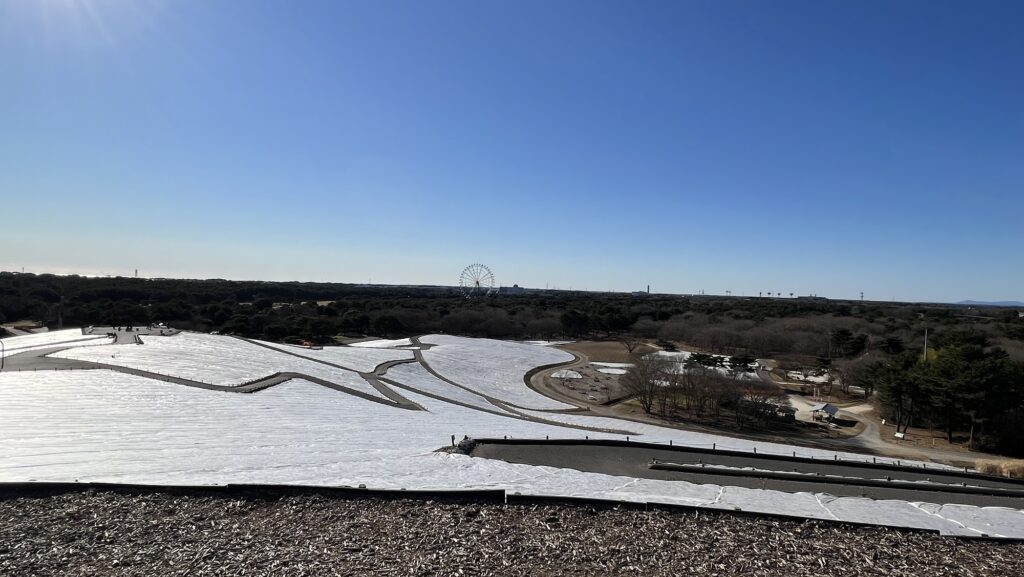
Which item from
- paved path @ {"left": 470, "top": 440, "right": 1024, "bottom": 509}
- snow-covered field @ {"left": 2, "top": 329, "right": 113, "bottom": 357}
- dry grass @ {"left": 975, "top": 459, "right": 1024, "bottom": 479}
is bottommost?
dry grass @ {"left": 975, "top": 459, "right": 1024, "bottom": 479}

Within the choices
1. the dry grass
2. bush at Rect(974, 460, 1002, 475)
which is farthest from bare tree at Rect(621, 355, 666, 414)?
the dry grass

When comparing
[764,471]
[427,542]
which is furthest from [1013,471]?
[427,542]

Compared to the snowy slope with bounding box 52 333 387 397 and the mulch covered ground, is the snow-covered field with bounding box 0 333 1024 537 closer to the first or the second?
the snowy slope with bounding box 52 333 387 397

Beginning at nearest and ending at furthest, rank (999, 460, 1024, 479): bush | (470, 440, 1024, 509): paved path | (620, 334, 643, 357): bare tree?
(470, 440, 1024, 509): paved path, (999, 460, 1024, 479): bush, (620, 334, 643, 357): bare tree

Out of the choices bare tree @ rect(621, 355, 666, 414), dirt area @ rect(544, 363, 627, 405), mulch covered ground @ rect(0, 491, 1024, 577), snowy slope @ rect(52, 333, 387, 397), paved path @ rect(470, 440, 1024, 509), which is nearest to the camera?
mulch covered ground @ rect(0, 491, 1024, 577)

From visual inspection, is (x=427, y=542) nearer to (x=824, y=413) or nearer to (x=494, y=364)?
(x=824, y=413)

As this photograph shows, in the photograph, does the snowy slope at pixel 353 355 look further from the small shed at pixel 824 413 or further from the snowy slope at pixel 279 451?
the small shed at pixel 824 413

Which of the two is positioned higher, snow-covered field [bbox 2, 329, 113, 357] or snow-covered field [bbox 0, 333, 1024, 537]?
snow-covered field [bbox 2, 329, 113, 357]
